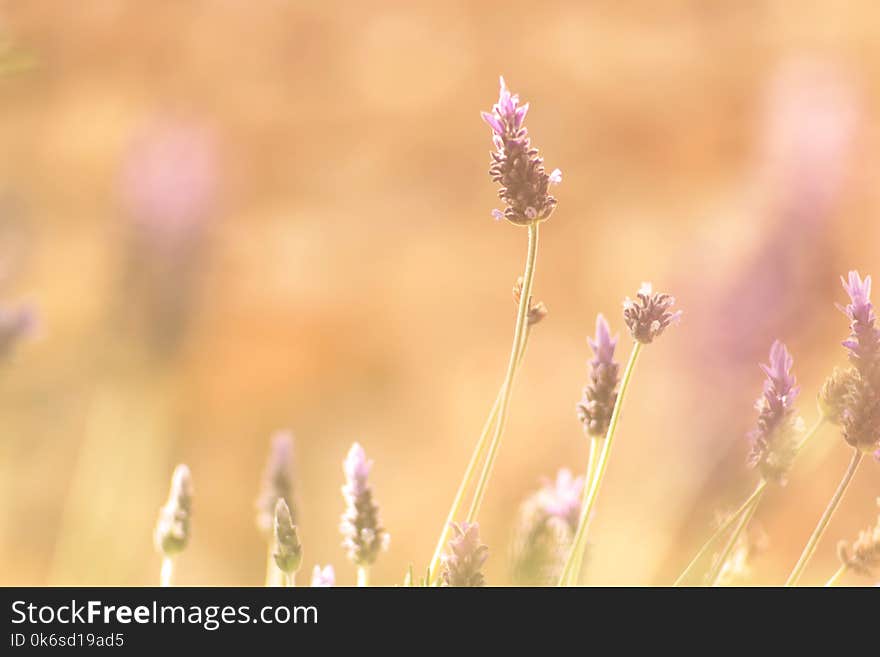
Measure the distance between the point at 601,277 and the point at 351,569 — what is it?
74 cm

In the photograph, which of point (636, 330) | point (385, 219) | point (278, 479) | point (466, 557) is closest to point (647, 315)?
point (636, 330)

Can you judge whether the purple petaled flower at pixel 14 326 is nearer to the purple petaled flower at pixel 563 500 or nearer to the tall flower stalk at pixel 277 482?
the tall flower stalk at pixel 277 482

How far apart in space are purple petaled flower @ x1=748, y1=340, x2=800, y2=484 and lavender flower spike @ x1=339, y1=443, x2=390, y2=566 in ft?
0.48

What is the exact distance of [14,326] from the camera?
407mm

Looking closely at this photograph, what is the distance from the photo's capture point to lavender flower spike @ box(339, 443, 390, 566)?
362 millimetres

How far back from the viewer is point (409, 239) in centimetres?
186

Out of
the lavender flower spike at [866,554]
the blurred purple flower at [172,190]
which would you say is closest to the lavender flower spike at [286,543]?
the lavender flower spike at [866,554]

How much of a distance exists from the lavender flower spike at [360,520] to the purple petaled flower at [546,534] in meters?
0.06

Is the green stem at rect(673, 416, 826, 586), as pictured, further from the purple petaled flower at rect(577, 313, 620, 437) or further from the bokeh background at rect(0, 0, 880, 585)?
the bokeh background at rect(0, 0, 880, 585)

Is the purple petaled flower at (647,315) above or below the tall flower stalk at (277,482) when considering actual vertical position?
below

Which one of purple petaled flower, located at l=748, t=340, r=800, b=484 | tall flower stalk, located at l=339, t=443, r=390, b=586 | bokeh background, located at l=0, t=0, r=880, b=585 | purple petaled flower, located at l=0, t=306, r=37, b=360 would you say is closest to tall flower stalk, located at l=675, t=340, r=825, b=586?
purple petaled flower, located at l=748, t=340, r=800, b=484

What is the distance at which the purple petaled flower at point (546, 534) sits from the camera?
300mm

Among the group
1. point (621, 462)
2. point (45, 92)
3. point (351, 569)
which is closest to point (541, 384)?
point (621, 462)
